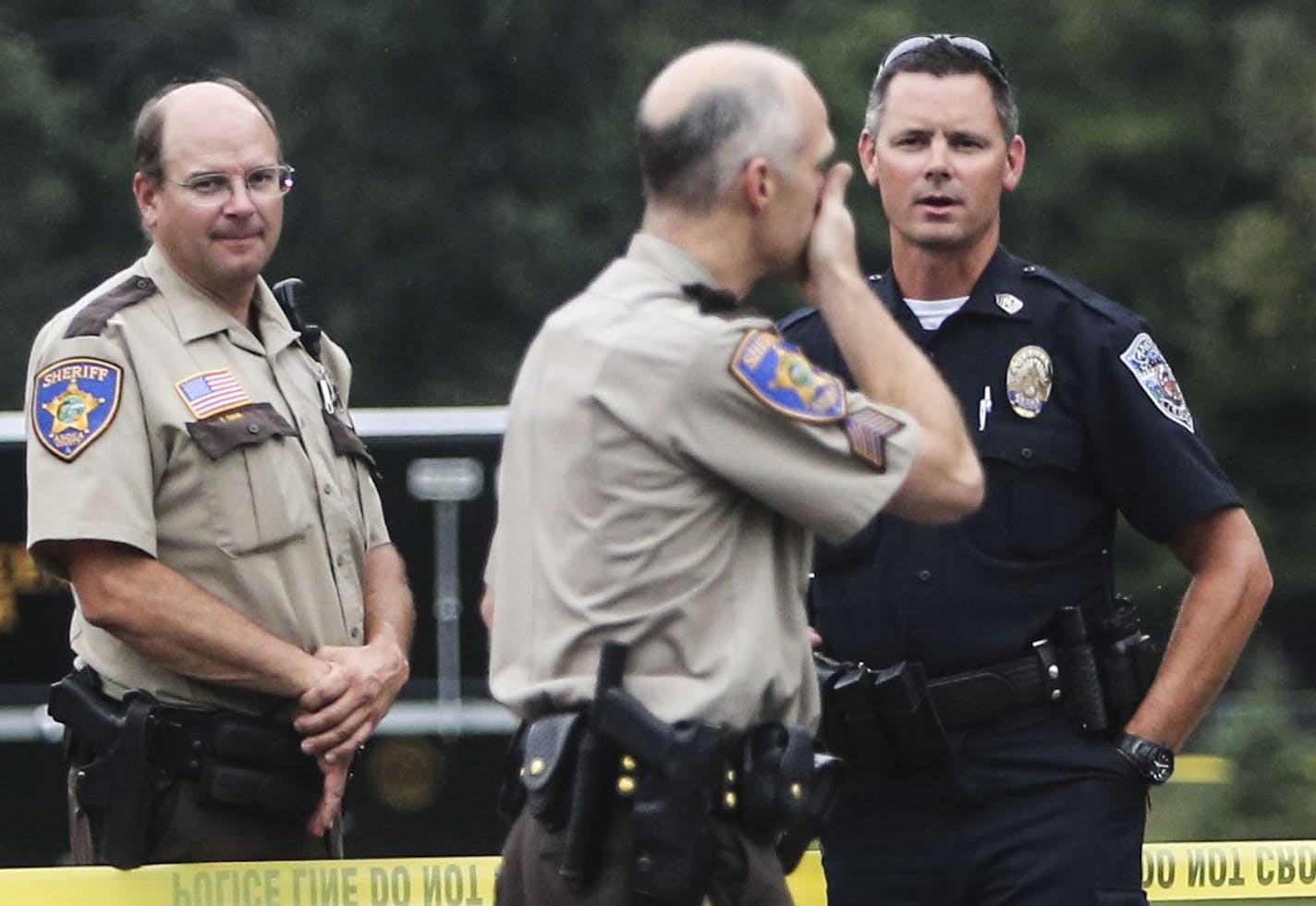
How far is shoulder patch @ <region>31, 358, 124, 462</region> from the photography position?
164 inches

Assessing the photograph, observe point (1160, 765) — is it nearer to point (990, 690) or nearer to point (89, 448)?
point (990, 690)

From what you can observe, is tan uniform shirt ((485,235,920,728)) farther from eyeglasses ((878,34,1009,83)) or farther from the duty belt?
eyeglasses ((878,34,1009,83))

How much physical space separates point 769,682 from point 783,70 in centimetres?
77

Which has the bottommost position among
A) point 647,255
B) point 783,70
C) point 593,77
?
point 593,77

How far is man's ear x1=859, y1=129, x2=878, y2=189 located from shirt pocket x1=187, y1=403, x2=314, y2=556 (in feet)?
3.37

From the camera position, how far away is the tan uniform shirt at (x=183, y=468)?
4156 mm

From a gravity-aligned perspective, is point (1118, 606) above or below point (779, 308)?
above

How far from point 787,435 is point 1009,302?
0.98 metres

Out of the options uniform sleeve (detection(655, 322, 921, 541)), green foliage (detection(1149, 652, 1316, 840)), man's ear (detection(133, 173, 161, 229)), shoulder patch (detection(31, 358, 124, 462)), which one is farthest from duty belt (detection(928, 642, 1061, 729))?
green foliage (detection(1149, 652, 1316, 840))

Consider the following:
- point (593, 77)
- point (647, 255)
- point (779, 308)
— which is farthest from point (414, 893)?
point (593, 77)

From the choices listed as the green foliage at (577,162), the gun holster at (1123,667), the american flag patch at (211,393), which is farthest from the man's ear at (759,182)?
the green foliage at (577,162)

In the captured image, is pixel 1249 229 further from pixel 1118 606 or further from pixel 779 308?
pixel 1118 606

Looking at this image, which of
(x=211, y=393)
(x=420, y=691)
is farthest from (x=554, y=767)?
(x=420, y=691)

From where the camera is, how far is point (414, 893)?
458cm
